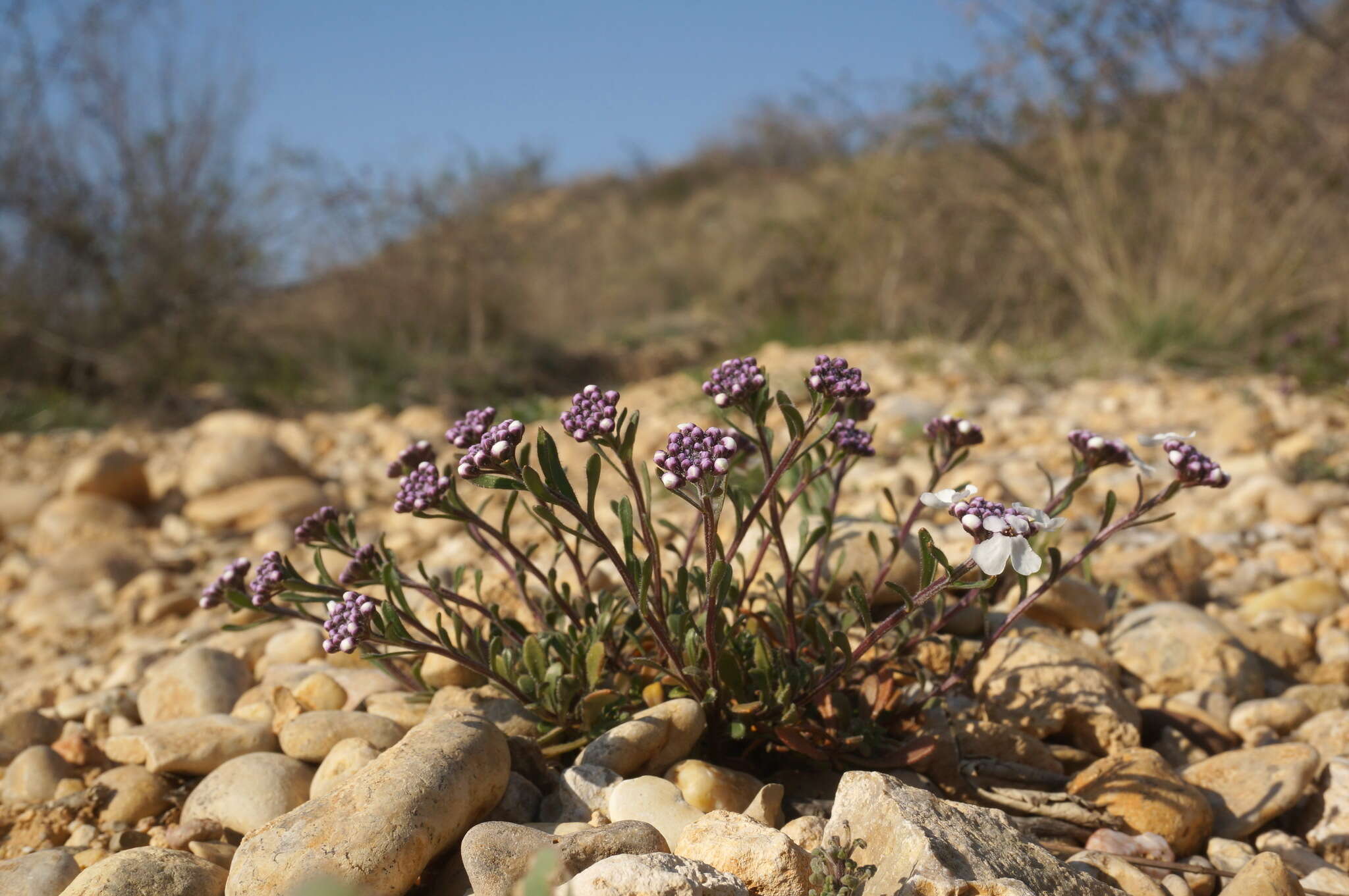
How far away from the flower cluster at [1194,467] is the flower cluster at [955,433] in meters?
0.43

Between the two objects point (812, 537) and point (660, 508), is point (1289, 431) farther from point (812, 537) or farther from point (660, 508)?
point (812, 537)

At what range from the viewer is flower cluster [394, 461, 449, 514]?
2012 millimetres

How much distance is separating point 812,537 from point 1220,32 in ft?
22.8

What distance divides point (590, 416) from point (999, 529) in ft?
2.35

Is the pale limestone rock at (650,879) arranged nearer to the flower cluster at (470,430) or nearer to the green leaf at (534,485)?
the green leaf at (534,485)

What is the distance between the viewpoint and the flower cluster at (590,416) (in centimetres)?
180

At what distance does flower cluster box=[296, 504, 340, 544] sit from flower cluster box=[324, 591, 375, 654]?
0.35 m

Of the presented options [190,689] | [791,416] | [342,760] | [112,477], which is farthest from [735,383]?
[112,477]

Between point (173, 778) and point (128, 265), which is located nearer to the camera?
point (173, 778)

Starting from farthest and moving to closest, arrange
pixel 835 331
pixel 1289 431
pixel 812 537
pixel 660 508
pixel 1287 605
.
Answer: pixel 835 331 → pixel 1289 431 → pixel 660 508 → pixel 1287 605 → pixel 812 537

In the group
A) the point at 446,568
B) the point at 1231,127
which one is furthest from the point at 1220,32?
the point at 446,568

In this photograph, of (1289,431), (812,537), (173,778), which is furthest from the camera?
(1289,431)

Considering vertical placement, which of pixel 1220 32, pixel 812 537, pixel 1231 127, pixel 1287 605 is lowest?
pixel 1287 605

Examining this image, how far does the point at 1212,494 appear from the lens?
4.51 meters
